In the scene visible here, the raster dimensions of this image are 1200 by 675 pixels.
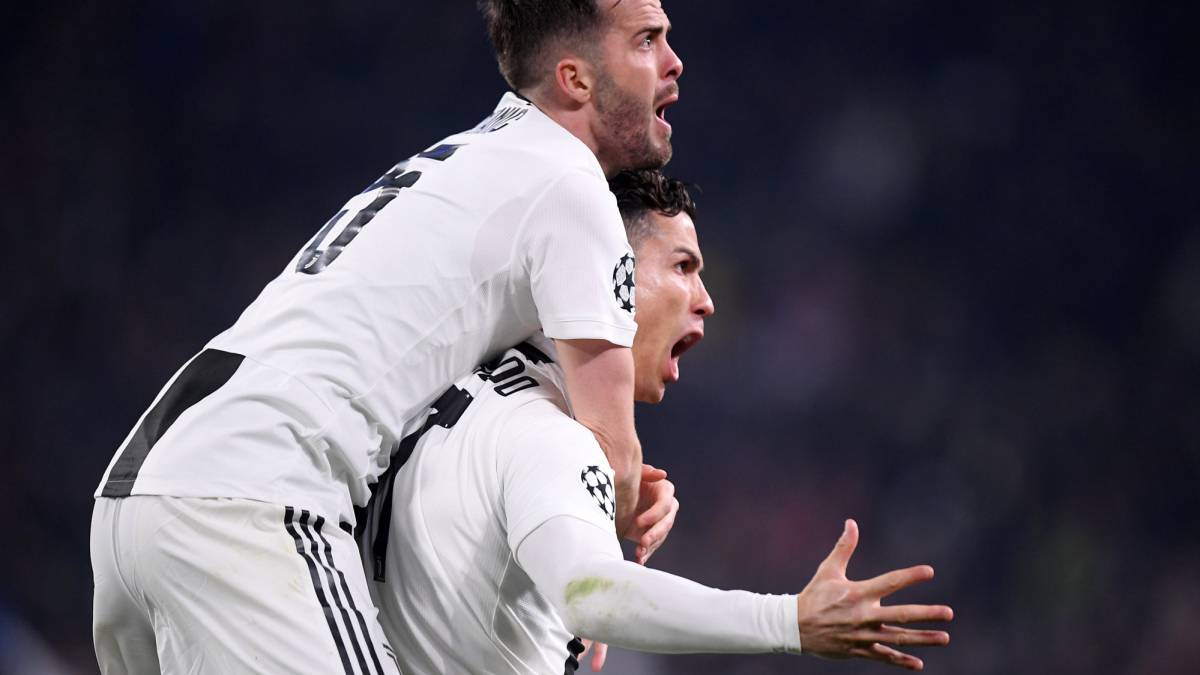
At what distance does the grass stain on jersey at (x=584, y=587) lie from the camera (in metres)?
1.92

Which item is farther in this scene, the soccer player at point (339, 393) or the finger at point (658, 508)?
the finger at point (658, 508)

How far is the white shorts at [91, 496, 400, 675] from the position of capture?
2139 millimetres

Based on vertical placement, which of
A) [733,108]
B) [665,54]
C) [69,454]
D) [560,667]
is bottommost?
[69,454]

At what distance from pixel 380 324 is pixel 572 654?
75 cm

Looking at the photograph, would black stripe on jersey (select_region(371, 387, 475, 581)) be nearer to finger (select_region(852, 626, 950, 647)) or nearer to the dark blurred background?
finger (select_region(852, 626, 950, 647))

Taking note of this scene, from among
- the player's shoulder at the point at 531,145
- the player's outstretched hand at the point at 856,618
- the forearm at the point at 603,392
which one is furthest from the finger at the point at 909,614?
the player's shoulder at the point at 531,145

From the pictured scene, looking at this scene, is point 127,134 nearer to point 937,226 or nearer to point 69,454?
point 69,454

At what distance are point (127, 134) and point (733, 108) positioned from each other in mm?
3086

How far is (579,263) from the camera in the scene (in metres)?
2.43

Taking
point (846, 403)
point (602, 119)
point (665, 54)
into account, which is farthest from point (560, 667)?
point (846, 403)

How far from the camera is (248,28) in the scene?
6484 mm

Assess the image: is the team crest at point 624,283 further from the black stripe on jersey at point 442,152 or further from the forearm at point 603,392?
the black stripe on jersey at point 442,152

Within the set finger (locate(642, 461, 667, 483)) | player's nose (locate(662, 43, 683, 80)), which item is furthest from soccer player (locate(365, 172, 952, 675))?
player's nose (locate(662, 43, 683, 80))

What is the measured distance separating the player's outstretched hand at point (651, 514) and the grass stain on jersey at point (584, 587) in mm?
809
